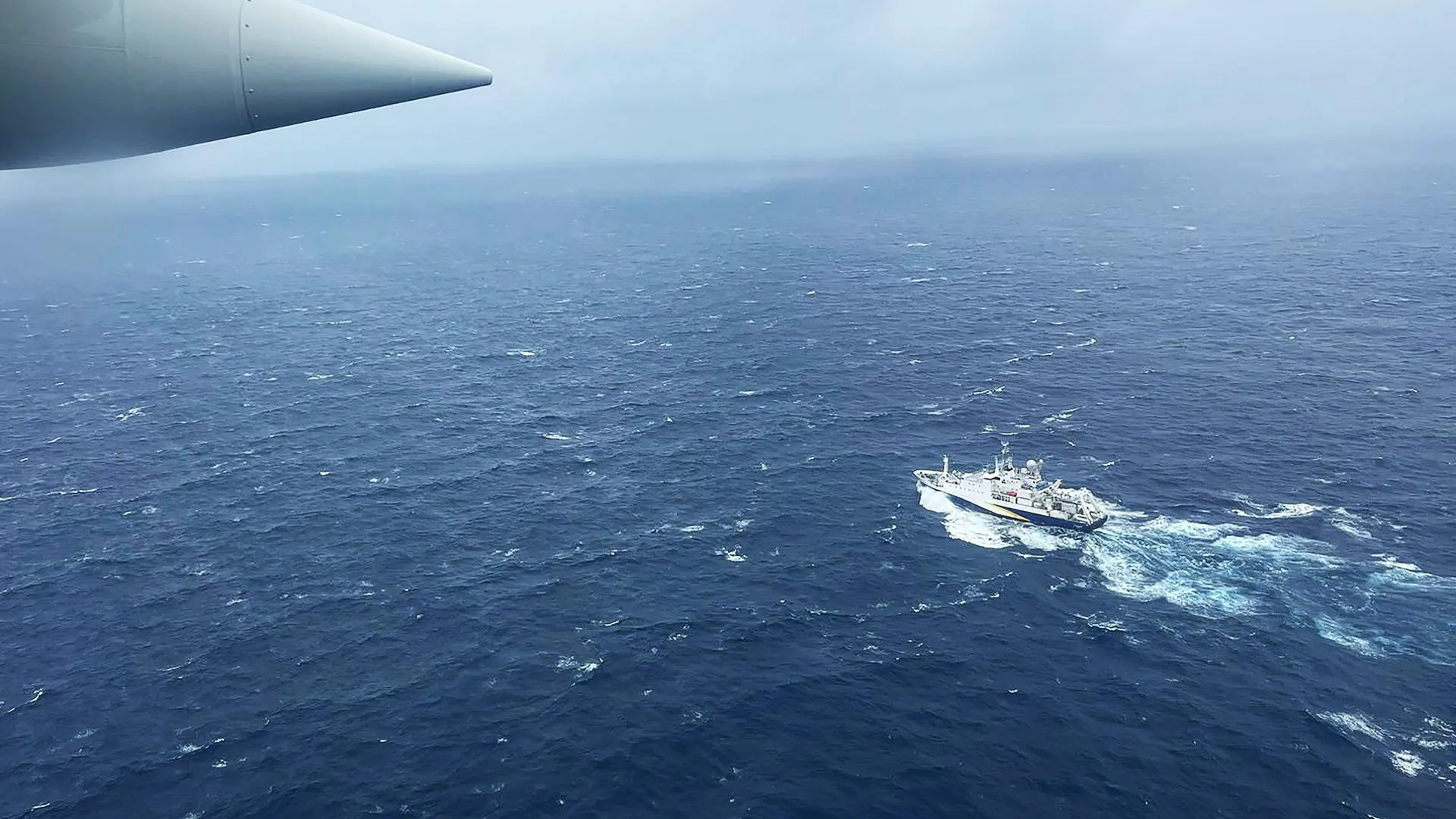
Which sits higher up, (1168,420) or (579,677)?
(1168,420)

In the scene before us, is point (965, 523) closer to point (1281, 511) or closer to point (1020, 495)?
point (1020, 495)

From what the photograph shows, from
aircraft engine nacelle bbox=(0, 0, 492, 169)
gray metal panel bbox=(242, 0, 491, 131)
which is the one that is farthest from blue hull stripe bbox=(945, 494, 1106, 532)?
aircraft engine nacelle bbox=(0, 0, 492, 169)

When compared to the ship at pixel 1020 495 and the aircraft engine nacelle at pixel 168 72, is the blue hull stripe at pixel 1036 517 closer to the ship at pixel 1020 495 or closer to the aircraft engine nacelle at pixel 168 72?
the ship at pixel 1020 495

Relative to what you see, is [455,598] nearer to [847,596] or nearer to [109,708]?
[109,708]

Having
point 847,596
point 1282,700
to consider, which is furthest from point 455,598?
point 1282,700

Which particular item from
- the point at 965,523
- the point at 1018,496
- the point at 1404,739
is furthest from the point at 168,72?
the point at 1018,496

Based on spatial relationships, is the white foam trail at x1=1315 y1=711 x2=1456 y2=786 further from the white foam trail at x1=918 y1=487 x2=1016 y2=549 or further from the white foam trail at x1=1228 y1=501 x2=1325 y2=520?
the white foam trail at x1=918 y1=487 x2=1016 y2=549

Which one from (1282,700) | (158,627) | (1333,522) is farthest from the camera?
(1333,522)
